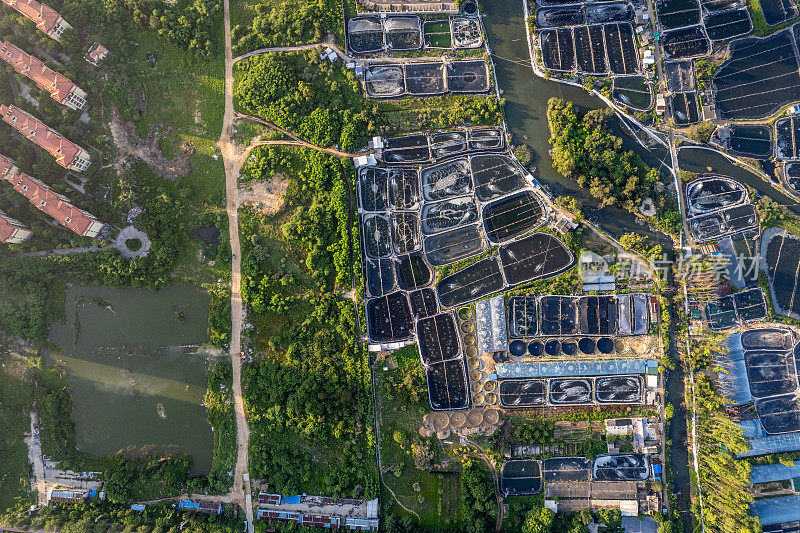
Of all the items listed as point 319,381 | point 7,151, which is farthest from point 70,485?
point 7,151

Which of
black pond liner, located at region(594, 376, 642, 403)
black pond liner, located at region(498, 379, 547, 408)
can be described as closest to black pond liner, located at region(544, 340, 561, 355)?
black pond liner, located at region(498, 379, 547, 408)

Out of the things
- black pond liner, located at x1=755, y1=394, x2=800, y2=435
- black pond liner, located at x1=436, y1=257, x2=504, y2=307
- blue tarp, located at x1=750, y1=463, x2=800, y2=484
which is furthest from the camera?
black pond liner, located at x1=436, y1=257, x2=504, y2=307

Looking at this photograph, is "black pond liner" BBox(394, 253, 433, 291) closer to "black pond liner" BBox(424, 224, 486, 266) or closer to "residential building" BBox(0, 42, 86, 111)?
"black pond liner" BBox(424, 224, 486, 266)

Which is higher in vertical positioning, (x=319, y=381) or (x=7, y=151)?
(x=7, y=151)

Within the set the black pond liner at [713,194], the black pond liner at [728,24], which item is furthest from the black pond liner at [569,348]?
the black pond liner at [728,24]

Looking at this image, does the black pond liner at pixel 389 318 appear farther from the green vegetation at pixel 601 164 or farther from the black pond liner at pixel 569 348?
the green vegetation at pixel 601 164

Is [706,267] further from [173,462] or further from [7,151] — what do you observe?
[7,151]
